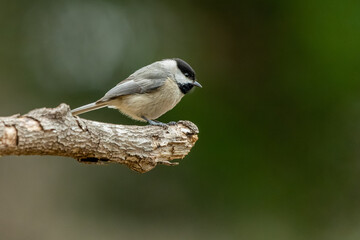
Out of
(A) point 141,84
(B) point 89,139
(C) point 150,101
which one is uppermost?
(A) point 141,84

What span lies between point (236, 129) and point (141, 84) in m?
2.91

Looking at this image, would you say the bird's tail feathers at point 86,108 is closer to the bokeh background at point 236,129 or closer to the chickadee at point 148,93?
the chickadee at point 148,93

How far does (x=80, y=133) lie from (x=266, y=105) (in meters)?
4.57

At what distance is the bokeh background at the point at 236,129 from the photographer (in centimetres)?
675

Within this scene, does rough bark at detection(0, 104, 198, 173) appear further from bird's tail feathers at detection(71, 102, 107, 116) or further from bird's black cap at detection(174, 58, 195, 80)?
bird's black cap at detection(174, 58, 195, 80)

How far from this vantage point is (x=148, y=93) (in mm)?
4273

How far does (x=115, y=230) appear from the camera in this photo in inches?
266

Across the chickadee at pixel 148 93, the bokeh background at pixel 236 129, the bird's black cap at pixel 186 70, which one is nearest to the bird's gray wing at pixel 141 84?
the chickadee at pixel 148 93

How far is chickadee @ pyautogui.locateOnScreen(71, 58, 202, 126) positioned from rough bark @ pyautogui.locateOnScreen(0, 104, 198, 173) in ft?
2.41

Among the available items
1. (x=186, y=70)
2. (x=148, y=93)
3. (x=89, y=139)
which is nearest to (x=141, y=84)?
(x=148, y=93)

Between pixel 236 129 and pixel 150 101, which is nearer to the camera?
pixel 150 101

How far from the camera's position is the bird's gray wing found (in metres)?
4.19

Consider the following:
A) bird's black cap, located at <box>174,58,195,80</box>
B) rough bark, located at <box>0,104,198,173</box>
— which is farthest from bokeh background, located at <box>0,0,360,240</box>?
rough bark, located at <box>0,104,198,173</box>

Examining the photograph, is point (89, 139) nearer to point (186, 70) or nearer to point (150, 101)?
point (150, 101)
